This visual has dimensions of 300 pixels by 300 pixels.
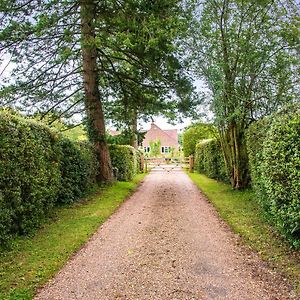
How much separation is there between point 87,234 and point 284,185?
3778 millimetres

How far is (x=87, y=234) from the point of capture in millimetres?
6605

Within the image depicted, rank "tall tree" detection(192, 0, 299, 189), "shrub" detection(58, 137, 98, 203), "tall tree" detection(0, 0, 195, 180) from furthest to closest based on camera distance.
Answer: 1. "tall tree" detection(0, 0, 195, 180)
2. "tall tree" detection(192, 0, 299, 189)
3. "shrub" detection(58, 137, 98, 203)

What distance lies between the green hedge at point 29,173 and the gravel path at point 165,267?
144 cm

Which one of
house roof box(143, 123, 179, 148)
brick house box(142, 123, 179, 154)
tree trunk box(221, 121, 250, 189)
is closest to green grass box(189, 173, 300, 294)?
tree trunk box(221, 121, 250, 189)

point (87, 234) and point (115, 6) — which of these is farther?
point (115, 6)

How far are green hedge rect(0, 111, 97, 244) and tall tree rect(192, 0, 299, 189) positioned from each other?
5.44 meters

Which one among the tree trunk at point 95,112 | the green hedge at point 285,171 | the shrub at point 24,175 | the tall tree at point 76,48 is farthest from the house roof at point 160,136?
the green hedge at point 285,171

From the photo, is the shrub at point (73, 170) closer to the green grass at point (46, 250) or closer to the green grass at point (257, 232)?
the green grass at point (46, 250)

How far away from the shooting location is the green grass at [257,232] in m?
4.73

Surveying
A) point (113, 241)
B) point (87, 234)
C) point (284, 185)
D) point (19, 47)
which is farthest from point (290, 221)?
point (19, 47)

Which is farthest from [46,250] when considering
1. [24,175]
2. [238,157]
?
[238,157]

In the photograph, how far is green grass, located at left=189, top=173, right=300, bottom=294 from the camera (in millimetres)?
4725

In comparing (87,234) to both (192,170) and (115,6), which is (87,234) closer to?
(115,6)

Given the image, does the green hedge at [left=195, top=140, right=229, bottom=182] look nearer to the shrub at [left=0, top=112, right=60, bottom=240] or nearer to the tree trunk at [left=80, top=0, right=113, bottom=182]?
the tree trunk at [left=80, top=0, right=113, bottom=182]
